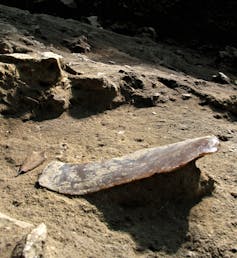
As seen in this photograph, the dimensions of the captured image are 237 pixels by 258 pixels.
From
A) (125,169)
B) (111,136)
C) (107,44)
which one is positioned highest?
(125,169)

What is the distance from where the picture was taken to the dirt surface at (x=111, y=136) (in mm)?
1712

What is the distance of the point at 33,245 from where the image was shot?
1.49 metres

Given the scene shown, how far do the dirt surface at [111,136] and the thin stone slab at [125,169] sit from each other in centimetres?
4

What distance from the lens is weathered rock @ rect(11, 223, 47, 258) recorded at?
1.45m

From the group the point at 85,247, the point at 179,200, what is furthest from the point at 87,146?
the point at 85,247

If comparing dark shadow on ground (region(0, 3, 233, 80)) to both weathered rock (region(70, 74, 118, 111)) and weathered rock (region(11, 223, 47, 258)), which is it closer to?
weathered rock (region(70, 74, 118, 111))

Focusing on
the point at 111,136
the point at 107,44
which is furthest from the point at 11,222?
the point at 107,44

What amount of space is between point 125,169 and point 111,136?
1.65 feet

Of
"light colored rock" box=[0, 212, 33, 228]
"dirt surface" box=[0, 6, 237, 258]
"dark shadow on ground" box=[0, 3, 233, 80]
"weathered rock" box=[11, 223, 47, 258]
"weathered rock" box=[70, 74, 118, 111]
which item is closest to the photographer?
"weathered rock" box=[11, 223, 47, 258]

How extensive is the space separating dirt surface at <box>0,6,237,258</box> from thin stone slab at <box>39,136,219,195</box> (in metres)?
0.04

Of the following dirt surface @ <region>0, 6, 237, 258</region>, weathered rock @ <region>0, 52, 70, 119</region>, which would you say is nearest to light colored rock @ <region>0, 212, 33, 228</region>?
dirt surface @ <region>0, 6, 237, 258</region>

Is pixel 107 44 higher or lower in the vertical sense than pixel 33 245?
lower

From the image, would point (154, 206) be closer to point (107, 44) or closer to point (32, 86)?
point (32, 86)

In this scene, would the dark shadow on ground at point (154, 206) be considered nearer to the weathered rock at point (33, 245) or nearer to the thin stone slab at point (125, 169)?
the thin stone slab at point (125, 169)
